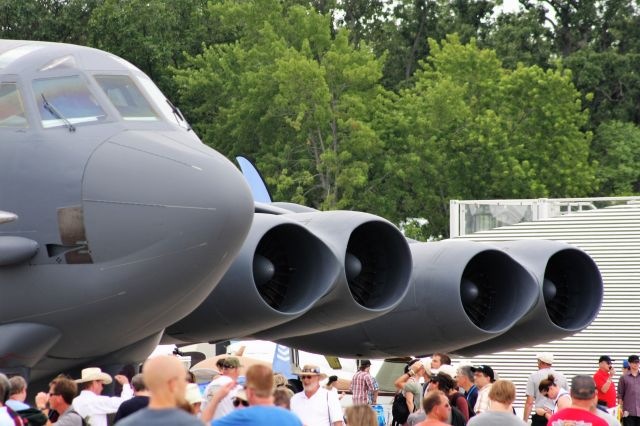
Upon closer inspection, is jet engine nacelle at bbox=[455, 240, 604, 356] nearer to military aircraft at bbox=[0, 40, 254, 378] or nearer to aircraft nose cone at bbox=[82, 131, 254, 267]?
military aircraft at bbox=[0, 40, 254, 378]

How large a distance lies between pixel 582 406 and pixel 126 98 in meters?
4.26

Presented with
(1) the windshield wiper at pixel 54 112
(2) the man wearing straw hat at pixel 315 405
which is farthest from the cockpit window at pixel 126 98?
(2) the man wearing straw hat at pixel 315 405

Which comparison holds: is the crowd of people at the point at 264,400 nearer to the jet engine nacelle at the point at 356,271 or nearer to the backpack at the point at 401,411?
the backpack at the point at 401,411

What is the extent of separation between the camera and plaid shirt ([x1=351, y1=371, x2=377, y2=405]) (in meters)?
16.7

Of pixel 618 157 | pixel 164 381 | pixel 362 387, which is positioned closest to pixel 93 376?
pixel 164 381

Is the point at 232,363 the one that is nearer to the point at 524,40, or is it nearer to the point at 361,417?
the point at 361,417

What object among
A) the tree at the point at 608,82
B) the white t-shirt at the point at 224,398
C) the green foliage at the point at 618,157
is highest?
the tree at the point at 608,82

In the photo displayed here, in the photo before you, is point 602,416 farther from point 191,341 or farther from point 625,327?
point 625,327

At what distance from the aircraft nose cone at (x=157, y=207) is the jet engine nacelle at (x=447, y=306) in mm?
3709

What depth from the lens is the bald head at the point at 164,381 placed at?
566cm

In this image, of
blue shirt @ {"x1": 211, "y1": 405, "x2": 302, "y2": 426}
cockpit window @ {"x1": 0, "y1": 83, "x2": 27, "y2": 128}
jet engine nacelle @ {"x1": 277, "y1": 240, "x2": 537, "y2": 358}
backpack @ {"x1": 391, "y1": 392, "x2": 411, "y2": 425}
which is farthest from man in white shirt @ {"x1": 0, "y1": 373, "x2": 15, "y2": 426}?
backpack @ {"x1": 391, "y1": 392, "x2": 411, "y2": 425}

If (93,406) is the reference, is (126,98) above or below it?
above

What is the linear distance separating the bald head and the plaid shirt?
1100 cm

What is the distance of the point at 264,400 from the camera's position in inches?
265
